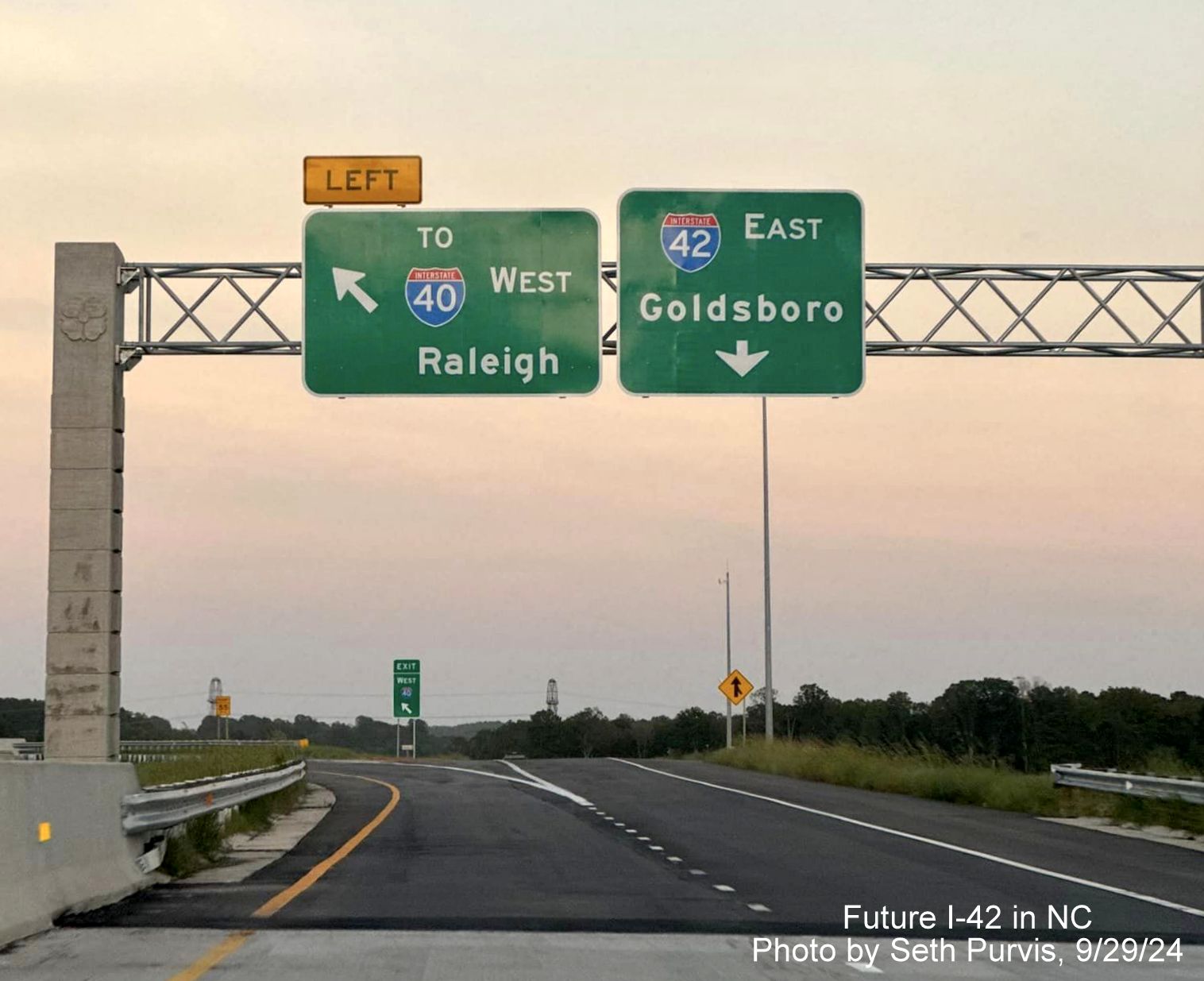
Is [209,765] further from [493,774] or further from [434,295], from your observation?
[493,774]

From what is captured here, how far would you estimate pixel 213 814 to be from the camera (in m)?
18.9

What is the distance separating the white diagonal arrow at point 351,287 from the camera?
22.9 m

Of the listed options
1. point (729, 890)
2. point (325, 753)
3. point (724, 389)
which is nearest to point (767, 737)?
point (325, 753)

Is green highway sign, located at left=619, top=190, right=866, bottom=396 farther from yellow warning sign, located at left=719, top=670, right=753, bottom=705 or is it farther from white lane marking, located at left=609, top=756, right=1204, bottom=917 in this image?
yellow warning sign, located at left=719, top=670, right=753, bottom=705

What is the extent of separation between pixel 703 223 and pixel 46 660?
33.9ft

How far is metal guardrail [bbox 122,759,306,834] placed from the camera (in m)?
14.9

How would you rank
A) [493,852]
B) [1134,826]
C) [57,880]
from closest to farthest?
1. [57,880]
2. [493,852]
3. [1134,826]

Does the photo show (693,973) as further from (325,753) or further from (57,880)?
(325,753)

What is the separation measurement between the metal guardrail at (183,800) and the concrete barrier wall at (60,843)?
0.44ft

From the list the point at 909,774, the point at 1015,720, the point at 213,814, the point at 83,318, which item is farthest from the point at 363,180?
the point at 1015,720

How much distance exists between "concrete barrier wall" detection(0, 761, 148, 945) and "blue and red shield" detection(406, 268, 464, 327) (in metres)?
9.08

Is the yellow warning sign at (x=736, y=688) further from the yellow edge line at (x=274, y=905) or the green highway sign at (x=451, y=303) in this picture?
the green highway sign at (x=451, y=303)

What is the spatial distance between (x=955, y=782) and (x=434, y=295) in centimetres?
1587

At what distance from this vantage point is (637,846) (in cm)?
2052
